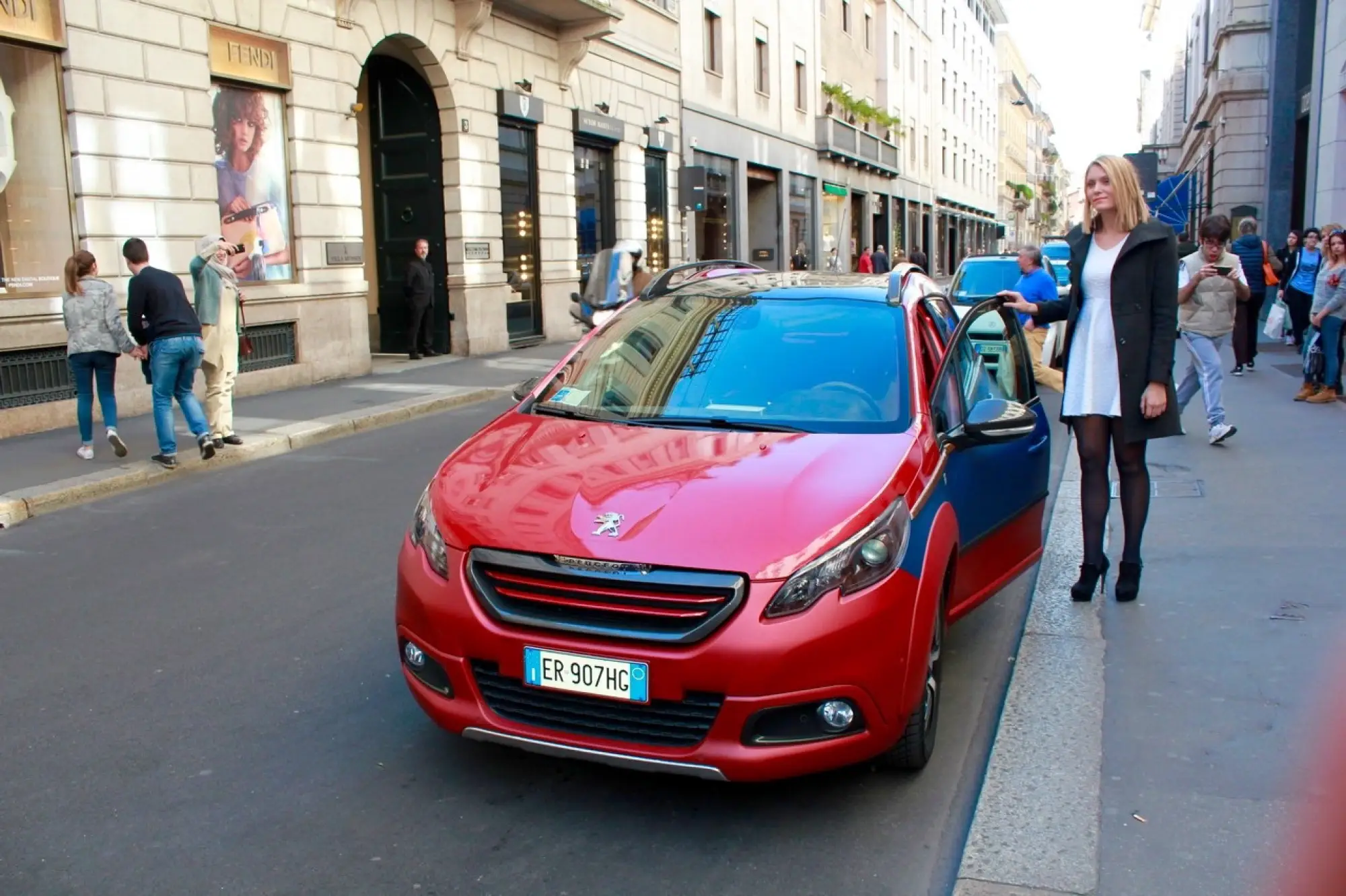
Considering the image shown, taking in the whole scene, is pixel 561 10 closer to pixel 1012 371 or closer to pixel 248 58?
pixel 248 58

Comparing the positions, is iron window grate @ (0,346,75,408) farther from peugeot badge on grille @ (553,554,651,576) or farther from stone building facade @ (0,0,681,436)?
peugeot badge on grille @ (553,554,651,576)

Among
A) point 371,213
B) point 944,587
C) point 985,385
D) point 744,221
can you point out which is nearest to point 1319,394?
point 985,385

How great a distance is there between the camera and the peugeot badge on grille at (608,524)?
11.0 ft

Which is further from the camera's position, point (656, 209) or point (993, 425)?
point (656, 209)

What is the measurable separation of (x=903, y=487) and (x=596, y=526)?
0.98 meters

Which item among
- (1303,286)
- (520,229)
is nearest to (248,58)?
(520,229)

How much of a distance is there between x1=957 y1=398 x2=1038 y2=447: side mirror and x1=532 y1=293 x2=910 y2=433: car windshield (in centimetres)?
25

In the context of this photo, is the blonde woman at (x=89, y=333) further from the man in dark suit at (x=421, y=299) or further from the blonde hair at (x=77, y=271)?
the man in dark suit at (x=421, y=299)

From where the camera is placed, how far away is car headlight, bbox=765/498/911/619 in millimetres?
3205

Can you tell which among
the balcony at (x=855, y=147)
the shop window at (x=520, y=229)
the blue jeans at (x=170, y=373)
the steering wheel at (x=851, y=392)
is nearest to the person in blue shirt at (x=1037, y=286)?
the blue jeans at (x=170, y=373)

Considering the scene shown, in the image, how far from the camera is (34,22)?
36.7ft

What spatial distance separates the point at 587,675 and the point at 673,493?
0.61m

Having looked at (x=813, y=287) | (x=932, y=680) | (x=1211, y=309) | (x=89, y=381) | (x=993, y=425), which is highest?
(x=813, y=287)

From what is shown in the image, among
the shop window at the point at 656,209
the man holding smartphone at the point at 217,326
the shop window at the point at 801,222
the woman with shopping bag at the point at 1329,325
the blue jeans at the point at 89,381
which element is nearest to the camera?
the blue jeans at the point at 89,381
